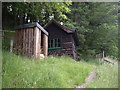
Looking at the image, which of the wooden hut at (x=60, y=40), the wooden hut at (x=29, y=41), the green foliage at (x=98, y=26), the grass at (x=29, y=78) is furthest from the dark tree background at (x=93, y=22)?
the grass at (x=29, y=78)

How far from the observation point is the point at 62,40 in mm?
12227

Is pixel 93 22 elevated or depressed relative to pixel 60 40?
elevated

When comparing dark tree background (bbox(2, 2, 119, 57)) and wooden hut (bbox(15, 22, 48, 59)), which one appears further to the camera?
dark tree background (bbox(2, 2, 119, 57))

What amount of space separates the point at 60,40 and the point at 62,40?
0.68ft

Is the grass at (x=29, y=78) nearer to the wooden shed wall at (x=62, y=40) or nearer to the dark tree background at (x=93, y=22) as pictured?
the wooden shed wall at (x=62, y=40)

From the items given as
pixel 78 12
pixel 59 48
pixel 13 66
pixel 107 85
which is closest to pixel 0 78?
pixel 13 66

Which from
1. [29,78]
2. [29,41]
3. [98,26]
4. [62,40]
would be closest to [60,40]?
[62,40]

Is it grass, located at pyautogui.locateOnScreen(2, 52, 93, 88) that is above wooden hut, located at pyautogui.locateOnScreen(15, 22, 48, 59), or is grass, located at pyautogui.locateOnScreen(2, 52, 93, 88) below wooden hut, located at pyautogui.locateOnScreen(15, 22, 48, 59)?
below

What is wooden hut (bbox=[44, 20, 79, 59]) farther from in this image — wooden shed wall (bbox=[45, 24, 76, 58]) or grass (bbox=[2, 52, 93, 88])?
grass (bbox=[2, 52, 93, 88])

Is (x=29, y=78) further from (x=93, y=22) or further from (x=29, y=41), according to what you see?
(x=93, y=22)

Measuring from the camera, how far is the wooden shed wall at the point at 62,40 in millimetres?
11879

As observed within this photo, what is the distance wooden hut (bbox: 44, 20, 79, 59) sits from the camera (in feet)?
38.9

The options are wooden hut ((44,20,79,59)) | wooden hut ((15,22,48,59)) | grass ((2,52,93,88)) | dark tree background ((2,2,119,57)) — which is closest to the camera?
grass ((2,52,93,88))

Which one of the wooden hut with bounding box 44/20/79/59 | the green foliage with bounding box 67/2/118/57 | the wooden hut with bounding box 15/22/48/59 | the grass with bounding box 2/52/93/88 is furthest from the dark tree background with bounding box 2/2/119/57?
the grass with bounding box 2/52/93/88
